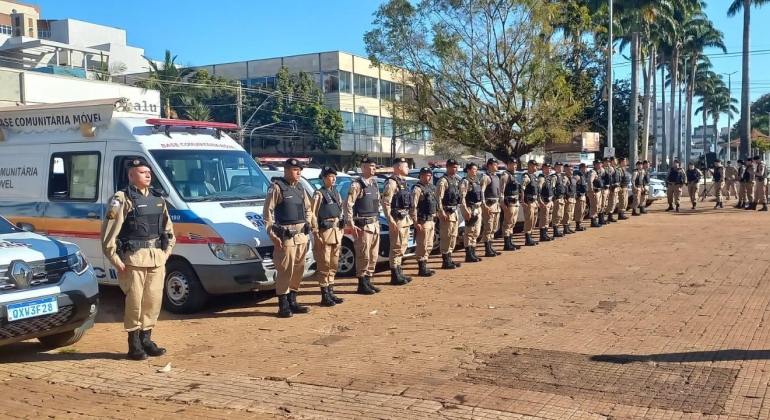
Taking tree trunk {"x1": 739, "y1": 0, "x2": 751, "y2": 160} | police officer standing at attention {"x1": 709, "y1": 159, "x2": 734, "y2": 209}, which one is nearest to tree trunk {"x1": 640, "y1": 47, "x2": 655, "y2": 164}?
tree trunk {"x1": 739, "y1": 0, "x2": 751, "y2": 160}

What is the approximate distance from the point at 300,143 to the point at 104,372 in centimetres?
4601

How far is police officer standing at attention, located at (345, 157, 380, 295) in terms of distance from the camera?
9469 millimetres

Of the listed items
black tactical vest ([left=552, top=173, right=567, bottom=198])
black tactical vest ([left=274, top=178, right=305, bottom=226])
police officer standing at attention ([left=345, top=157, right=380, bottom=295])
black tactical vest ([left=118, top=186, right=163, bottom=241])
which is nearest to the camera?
black tactical vest ([left=118, top=186, right=163, bottom=241])

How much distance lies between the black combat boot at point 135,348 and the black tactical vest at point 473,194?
693cm

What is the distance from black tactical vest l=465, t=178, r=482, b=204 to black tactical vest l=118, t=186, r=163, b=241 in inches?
260

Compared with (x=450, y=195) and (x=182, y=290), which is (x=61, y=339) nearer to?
(x=182, y=290)

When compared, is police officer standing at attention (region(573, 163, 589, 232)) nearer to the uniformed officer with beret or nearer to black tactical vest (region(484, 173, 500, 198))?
black tactical vest (region(484, 173, 500, 198))

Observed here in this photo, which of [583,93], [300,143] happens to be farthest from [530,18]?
[300,143]

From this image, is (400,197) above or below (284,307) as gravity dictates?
above

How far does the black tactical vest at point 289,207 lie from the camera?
8.08m

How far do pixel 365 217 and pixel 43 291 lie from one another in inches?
168

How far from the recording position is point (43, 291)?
6.36 metres

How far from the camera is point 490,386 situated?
549 centimetres

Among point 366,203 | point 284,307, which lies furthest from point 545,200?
point 284,307
